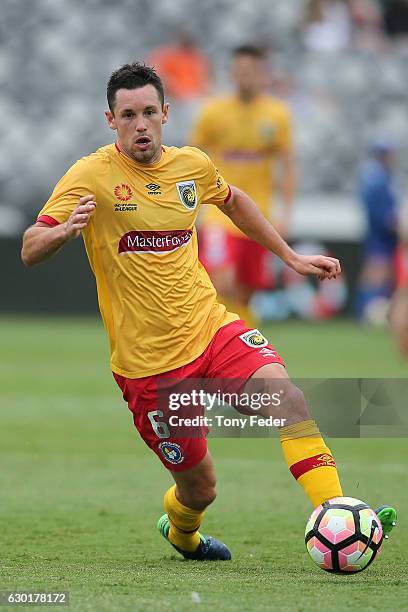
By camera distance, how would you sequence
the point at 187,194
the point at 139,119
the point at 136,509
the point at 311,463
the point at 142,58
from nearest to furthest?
the point at 311,463, the point at 139,119, the point at 187,194, the point at 136,509, the point at 142,58

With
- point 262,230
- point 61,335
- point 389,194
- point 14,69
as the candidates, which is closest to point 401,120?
point 389,194

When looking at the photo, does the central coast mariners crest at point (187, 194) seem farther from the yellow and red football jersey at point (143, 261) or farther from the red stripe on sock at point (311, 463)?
the red stripe on sock at point (311, 463)

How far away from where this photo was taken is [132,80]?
5.12 meters

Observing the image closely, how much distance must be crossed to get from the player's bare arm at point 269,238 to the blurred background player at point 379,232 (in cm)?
1210

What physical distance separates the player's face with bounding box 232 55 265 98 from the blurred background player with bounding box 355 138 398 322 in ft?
21.8

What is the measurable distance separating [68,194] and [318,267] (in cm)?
116

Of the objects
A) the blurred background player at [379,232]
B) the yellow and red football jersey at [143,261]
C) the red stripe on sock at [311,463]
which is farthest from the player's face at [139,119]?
the blurred background player at [379,232]

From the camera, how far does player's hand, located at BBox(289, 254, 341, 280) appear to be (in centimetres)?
538

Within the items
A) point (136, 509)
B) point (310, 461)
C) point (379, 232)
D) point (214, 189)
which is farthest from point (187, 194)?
point (379, 232)

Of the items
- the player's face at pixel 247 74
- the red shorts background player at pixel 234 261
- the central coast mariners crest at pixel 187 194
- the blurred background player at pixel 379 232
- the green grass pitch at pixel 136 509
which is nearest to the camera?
the green grass pitch at pixel 136 509

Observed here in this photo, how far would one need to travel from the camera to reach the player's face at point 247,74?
1066 centimetres

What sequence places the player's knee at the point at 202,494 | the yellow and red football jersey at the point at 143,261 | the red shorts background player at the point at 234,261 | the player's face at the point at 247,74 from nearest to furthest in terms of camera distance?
the yellow and red football jersey at the point at 143,261 → the player's knee at the point at 202,494 → the player's face at the point at 247,74 → the red shorts background player at the point at 234,261

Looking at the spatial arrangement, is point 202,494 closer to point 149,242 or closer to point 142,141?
point 149,242

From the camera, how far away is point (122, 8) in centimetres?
2080
